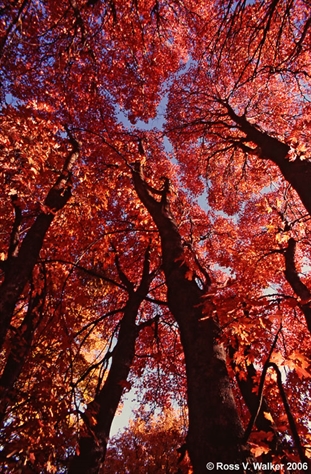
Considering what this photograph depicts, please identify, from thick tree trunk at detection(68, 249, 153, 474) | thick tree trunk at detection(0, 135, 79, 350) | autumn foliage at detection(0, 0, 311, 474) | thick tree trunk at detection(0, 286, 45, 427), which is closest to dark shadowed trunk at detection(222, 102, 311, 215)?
autumn foliage at detection(0, 0, 311, 474)

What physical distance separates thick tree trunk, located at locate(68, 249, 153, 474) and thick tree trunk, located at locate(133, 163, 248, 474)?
146 cm

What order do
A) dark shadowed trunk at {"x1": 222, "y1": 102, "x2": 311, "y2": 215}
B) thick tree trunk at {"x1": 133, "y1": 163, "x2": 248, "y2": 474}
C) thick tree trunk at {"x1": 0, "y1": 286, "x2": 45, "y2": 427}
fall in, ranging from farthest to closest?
thick tree trunk at {"x1": 0, "y1": 286, "x2": 45, "y2": 427} → dark shadowed trunk at {"x1": 222, "y1": 102, "x2": 311, "y2": 215} → thick tree trunk at {"x1": 133, "y1": 163, "x2": 248, "y2": 474}

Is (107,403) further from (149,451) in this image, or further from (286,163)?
(149,451)

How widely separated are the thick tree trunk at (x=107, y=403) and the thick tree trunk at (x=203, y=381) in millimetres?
1462

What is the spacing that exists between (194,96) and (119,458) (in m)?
25.8

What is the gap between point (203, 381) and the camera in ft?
7.93

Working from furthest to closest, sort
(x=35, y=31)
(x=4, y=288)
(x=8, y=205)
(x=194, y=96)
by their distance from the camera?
(x=194, y=96), (x=35, y=31), (x=8, y=205), (x=4, y=288)

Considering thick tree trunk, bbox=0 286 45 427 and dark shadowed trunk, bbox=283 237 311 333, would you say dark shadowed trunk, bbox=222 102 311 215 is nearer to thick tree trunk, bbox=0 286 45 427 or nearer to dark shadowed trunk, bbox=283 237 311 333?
dark shadowed trunk, bbox=283 237 311 333

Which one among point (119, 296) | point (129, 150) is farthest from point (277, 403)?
point (129, 150)

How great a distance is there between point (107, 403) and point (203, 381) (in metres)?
3.74

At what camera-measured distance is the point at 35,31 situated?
28.5 feet

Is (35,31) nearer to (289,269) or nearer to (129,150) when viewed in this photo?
(129,150)

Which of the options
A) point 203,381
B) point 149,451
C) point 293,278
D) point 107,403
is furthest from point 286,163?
point 149,451

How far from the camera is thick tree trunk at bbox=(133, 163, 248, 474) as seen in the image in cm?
203
